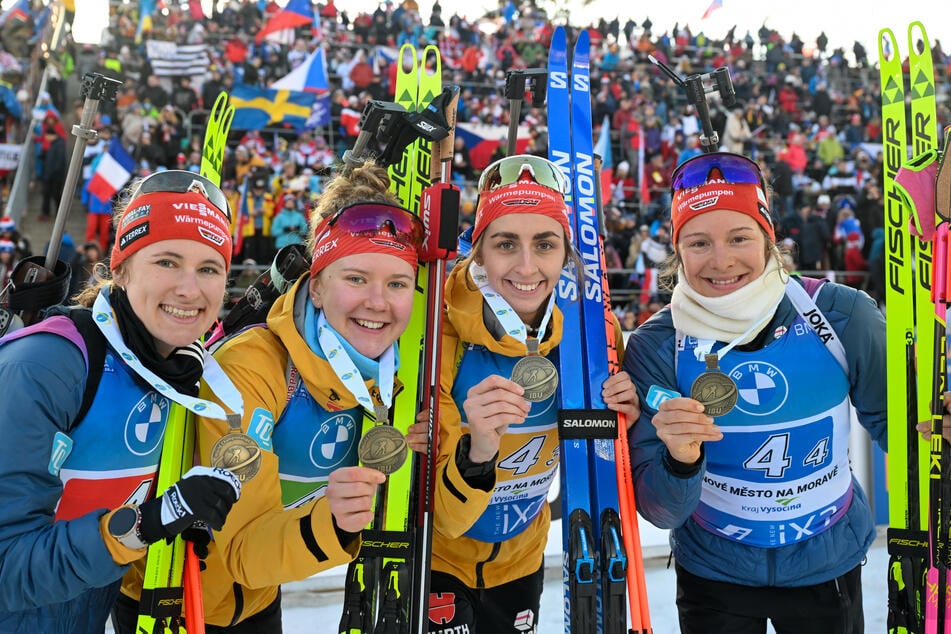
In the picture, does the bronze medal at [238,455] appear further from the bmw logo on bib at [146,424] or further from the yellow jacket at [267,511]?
the bmw logo on bib at [146,424]

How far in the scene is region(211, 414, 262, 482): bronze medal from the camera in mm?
1916

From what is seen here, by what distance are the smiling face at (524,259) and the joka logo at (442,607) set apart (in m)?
0.89

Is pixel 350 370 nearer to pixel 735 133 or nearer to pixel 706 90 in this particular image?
pixel 706 90

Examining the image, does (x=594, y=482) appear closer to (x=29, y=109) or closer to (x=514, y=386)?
(x=514, y=386)

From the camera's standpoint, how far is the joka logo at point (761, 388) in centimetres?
247

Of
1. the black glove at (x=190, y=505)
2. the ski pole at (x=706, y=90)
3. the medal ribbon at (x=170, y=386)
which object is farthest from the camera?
the ski pole at (x=706, y=90)

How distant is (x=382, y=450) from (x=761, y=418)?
3.71ft

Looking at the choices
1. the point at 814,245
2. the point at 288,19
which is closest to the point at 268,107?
the point at 288,19

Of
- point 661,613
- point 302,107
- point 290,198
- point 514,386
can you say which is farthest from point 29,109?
point 514,386

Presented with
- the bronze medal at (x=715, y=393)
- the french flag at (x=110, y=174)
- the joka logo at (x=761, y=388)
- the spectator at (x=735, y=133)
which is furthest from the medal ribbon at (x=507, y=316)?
the spectator at (x=735, y=133)

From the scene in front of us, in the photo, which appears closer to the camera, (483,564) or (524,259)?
(524,259)

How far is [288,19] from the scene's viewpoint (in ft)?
50.9

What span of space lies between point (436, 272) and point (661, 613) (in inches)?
107

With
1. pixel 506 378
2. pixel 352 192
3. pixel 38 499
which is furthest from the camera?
pixel 352 192
